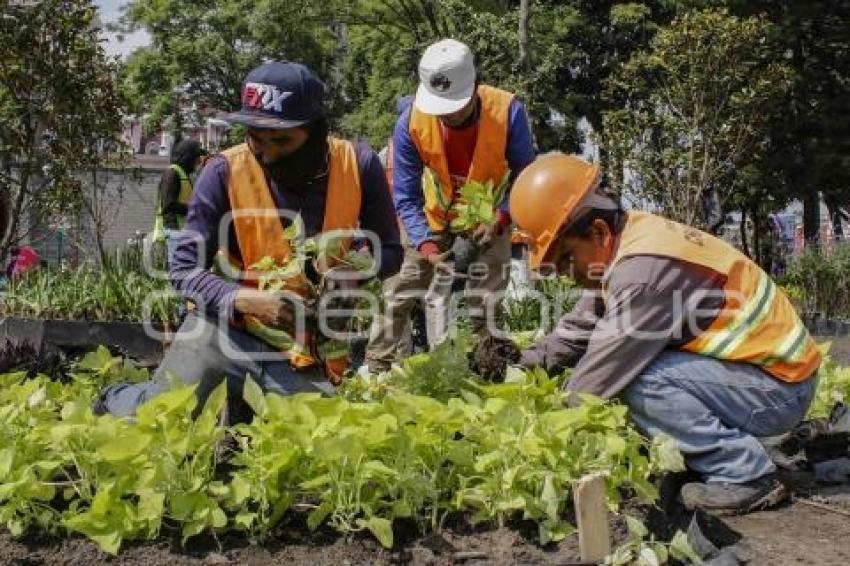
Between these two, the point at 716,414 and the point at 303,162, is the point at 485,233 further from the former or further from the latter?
the point at 716,414

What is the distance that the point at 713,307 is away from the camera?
3416mm

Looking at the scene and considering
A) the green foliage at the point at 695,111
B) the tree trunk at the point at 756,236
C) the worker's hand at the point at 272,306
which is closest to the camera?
the worker's hand at the point at 272,306

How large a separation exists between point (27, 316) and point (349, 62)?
22.8m

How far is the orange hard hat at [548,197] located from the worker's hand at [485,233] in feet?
6.51

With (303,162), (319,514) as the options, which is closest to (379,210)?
(303,162)

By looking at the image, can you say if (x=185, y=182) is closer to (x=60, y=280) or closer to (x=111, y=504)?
(x=60, y=280)

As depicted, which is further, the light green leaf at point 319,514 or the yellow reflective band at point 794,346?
the yellow reflective band at point 794,346

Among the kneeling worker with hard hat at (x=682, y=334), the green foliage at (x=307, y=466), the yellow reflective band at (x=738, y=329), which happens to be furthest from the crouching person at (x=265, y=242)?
the yellow reflective band at (x=738, y=329)

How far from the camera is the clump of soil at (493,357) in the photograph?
14.9ft

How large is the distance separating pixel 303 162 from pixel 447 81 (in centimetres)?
190

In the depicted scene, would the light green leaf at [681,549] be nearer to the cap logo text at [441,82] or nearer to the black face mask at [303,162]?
the black face mask at [303,162]

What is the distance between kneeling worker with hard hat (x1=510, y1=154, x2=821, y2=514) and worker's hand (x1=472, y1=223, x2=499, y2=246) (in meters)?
1.88

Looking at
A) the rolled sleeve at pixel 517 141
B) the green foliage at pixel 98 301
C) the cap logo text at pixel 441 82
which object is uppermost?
the cap logo text at pixel 441 82

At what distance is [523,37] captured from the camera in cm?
1706
